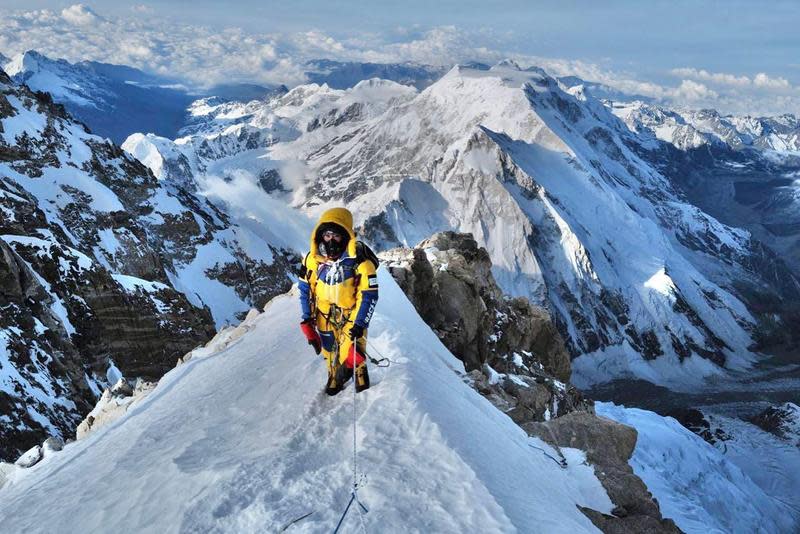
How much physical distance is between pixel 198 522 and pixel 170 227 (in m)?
109

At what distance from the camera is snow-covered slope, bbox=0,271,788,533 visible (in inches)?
270

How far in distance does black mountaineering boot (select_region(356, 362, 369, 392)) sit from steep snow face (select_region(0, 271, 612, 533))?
0.66ft

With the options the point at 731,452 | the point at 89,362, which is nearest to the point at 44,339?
the point at 89,362

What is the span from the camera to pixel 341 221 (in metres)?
10.3

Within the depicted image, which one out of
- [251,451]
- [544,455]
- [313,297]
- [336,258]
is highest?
[336,258]

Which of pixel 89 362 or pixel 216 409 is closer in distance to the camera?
pixel 216 409

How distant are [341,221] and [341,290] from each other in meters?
1.54

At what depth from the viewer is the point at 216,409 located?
35.0 ft

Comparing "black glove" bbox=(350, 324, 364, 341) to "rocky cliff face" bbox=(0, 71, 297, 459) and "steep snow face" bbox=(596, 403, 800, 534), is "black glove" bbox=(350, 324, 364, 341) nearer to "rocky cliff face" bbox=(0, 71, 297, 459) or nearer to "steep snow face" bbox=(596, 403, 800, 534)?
"rocky cliff face" bbox=(0, 71, 297, 459)

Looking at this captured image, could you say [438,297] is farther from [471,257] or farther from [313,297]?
[313,297]

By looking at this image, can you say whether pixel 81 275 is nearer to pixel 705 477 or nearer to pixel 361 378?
pixel 361 378

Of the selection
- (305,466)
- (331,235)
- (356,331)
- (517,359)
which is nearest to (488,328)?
(517,359)

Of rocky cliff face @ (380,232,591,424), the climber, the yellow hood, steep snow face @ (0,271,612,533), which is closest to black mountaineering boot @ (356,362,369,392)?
the climber

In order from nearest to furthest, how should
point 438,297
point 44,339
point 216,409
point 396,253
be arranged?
1. point 216,409
2. point 44,339
3. point 438,297
4. point 396,253
